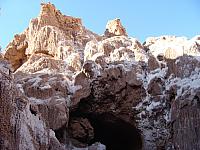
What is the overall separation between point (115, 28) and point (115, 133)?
13.3 m

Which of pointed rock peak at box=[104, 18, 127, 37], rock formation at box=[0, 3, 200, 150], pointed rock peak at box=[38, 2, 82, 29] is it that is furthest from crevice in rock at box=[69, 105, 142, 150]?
pointed rock peak at box=[38, 2, 82, 29]

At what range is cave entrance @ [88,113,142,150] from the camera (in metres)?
32.0

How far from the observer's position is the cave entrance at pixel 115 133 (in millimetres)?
31953

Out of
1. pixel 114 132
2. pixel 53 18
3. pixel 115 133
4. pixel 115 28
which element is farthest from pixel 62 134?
pixel 115 28

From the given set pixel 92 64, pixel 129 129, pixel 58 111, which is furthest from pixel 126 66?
pixel 58 111

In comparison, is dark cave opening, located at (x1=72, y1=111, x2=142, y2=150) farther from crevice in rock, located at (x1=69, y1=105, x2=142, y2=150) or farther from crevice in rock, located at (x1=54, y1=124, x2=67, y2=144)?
crevice in rock, located at (x1=54, y1=124, x2=67, y2=144)

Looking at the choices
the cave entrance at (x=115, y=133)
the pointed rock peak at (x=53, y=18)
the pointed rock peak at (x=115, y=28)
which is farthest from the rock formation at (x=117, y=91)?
the pointed rock peak at (x=115, y=28)

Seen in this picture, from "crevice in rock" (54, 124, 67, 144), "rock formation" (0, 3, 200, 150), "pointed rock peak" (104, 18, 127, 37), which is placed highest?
"pointed rock peak" (104, 18, 127, 37)

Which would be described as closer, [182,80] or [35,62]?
[182,80]

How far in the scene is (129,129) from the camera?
32.2m

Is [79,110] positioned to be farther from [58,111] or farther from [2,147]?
[2,147]

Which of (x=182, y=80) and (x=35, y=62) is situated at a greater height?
(x=35, y=62)

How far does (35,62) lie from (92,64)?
604 cm

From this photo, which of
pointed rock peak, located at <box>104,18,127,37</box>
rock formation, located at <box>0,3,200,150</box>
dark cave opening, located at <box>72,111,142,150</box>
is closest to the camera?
rock formation, located at <box>0,3,200,150</box>
